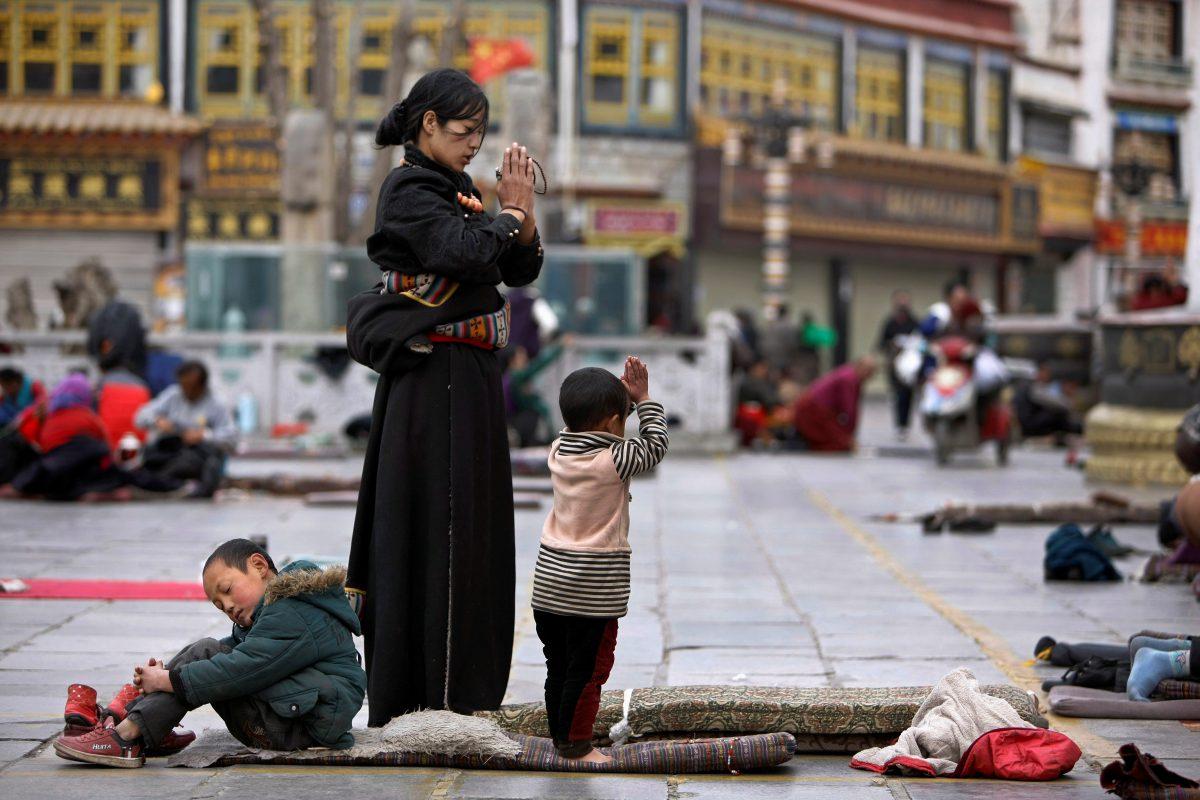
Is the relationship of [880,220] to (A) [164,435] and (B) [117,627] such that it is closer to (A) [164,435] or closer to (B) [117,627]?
(A) [164,435]

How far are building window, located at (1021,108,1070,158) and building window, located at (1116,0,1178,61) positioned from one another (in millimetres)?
2675

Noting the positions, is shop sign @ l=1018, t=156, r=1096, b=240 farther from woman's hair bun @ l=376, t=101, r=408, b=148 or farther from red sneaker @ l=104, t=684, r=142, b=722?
red sneaker @ l=104, t=684, r=142, b=722

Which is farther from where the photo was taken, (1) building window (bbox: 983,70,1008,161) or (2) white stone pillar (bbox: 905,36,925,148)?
(1) building window (bbox: 983,70,1008,161)

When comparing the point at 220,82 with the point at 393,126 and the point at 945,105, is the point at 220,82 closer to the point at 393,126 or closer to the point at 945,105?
the point at 945,105

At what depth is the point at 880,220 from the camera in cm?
3559

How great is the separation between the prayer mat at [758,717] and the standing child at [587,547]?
31 centimetres

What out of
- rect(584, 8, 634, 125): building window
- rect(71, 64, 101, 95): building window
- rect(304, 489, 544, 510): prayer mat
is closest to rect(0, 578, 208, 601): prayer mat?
rect(304, 489, 544, 510): prayer mat

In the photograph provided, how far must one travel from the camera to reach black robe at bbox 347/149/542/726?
196 inches

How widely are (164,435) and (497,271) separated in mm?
8143

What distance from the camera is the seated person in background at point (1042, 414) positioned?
72.5 feet

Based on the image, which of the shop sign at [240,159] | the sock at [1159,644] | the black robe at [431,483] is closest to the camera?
the black robe at [431,483]

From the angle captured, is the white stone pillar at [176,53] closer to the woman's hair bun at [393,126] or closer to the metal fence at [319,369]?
the metal fence at [319,369]

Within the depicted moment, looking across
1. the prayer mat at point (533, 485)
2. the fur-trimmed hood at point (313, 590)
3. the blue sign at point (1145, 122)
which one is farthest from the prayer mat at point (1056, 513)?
the blue sign at point (1145, 122)

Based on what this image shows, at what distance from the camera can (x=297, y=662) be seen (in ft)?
15.8
